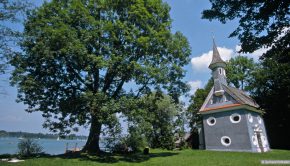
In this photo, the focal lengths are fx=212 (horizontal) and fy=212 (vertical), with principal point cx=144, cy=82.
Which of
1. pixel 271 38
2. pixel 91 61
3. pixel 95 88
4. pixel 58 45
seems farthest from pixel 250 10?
pixel 95 88

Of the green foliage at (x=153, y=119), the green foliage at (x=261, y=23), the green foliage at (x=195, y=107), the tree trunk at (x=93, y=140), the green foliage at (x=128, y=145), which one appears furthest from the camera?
the green foliage at (x=195, y=107)

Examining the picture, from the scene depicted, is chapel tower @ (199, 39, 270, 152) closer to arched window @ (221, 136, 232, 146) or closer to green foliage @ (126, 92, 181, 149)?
arched window @ (221, 136, 232, 146)

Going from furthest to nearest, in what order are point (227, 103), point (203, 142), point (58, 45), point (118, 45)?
point (203, 142) < point (227, 103) < point (118, 45) < point (58, 45)

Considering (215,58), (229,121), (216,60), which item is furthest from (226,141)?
(215,58)

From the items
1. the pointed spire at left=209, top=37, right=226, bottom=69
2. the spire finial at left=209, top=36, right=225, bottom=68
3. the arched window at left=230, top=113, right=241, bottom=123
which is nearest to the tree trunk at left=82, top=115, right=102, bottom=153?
the arched window at left=230, top=113, right=241, bottom=123

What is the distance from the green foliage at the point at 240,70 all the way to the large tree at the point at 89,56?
31637 millimetres

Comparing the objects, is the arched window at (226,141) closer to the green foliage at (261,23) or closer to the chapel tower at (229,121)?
the chapel tower at (229,121)

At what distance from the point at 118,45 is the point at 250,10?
39.6 feet

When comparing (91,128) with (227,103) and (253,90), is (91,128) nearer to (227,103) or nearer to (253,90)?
(227,103)

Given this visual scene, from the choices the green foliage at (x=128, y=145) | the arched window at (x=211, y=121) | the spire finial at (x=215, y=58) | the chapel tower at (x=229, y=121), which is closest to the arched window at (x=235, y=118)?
the chapel tower at (x=229, y=121)

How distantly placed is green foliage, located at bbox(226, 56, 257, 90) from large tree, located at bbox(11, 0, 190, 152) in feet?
104

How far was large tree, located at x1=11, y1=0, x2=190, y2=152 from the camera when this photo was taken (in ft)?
53.4

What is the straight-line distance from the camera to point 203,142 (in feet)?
114

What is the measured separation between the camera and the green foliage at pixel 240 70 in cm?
4666
